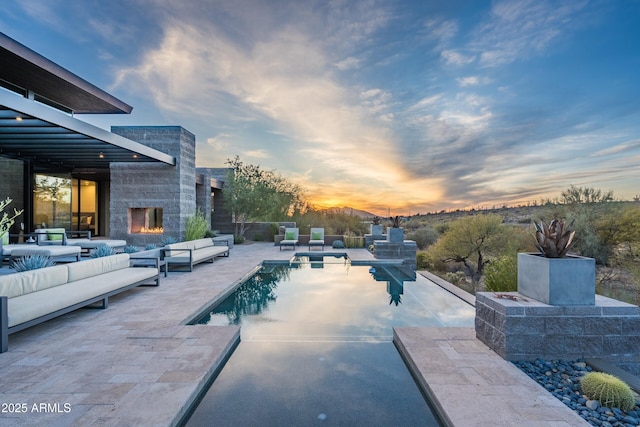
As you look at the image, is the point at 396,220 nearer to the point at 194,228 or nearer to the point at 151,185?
the point at 194,228

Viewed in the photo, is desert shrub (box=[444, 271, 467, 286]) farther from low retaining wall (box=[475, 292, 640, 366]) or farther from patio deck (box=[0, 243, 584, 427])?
low retaining wall (box=[475, 292, 640, 366])

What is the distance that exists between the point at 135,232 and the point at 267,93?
6764 millimetres

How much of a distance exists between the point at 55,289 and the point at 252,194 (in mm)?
10644

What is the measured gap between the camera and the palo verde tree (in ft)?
47.1

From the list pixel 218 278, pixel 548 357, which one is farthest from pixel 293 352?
pixel 218 278

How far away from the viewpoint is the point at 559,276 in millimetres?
2734

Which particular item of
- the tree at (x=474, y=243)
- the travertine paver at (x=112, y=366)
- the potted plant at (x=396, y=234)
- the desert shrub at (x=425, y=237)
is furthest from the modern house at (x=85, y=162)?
the desert shrub at (x=425, y=237)

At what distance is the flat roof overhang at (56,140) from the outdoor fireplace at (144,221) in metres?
1.91

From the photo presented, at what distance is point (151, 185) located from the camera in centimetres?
1047

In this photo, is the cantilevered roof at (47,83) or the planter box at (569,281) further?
the cantilevered roof at (47,83)

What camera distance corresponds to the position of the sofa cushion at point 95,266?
4.31 m

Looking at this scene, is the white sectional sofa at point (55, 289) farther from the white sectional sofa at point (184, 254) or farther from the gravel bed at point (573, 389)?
the gravel bed at point (573, 389)

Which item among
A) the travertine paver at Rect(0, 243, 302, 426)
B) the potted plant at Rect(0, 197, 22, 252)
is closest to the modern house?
the potted plant at Rect(0, 197, 22, 252)

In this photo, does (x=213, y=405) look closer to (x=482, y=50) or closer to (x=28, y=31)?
(x=482, y=50)
